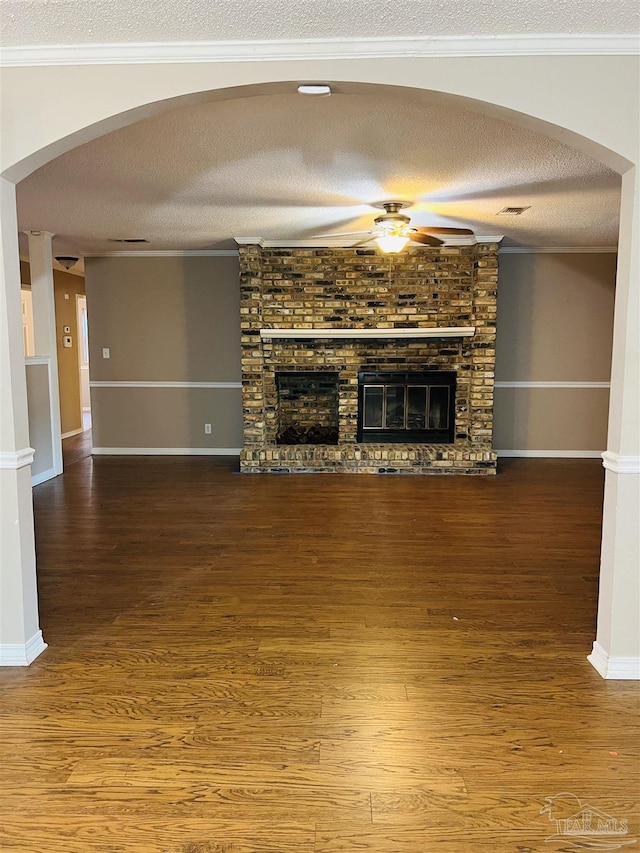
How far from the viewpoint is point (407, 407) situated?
6.19 metres

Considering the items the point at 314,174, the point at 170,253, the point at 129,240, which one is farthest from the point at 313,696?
the point at 170,253

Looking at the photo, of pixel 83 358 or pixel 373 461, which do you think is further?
pixel 83 358

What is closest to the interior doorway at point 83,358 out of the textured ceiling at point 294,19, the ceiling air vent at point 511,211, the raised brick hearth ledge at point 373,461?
the raised brick hearth ledge at point 373,461

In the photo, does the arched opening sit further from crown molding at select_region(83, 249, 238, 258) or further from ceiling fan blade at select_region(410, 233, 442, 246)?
crown molding at select_region(83, 249, 238, 258)

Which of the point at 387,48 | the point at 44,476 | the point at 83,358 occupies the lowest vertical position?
the point at 44,476

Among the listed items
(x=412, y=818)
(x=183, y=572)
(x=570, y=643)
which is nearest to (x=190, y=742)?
(x=412, y=818)

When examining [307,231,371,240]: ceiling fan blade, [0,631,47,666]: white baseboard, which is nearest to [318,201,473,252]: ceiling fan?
[307,231,371,240]: ceiling fan blade

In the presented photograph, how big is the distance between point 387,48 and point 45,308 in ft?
14.9

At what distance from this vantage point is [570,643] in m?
2.51

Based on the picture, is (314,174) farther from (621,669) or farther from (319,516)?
(621,669)

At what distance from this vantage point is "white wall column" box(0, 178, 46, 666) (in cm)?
225

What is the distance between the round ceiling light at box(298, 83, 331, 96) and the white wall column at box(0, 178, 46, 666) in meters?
1.23

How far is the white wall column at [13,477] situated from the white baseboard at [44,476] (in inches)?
128

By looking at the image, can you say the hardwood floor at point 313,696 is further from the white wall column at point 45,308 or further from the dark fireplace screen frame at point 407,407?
the dark fireplace screen frame at point 407,407
